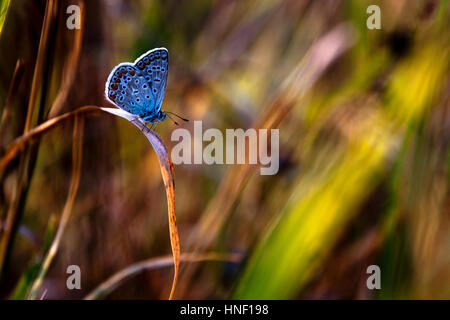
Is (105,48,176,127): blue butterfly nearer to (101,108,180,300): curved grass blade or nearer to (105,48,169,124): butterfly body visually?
(105,48,169,124): butterfly body

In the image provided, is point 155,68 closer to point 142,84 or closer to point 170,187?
point 142,84

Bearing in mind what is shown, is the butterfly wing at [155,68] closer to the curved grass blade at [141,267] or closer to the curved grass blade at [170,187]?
the curved grass blade at [170,187]

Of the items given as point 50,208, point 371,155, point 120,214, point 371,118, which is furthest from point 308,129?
point 50,208

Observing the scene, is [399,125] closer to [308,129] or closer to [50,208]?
[308,129]

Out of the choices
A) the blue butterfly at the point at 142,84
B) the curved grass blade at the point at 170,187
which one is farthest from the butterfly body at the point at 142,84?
the curved grass blade at the point at 170,187

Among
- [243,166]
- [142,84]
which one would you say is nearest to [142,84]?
[142,84]

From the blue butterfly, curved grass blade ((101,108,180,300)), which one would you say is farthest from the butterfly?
curved grass blade ((101,108,180,300))

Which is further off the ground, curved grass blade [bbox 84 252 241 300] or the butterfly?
the butterfly
